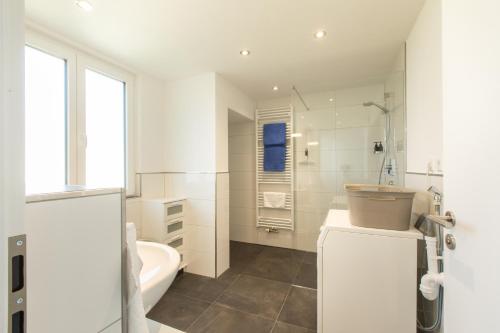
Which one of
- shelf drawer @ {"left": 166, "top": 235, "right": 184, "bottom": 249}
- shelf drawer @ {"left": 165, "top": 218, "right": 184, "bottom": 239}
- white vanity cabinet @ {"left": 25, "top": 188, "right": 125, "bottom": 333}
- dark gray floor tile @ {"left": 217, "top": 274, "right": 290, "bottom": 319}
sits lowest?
dark gray floor tile @ {"left": 217, "top": 274, "right": 290, "bottom": 319}

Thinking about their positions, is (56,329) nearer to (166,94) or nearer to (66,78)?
(66,78)

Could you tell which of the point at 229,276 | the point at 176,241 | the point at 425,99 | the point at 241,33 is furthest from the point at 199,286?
the point at 425,99

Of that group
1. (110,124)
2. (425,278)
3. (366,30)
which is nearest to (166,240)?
(110,124)

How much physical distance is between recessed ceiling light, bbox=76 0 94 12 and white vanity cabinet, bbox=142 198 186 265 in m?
1.62

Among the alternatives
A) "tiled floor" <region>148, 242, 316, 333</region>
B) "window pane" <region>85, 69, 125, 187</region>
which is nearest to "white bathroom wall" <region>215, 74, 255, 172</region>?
"window pane" <region>85, 69, 125, 187</region>

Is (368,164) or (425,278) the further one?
(368,164)

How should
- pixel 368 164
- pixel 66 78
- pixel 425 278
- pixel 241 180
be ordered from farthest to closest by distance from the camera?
pixel 241 180 → pixel 368 164 → pixel 66 78 → pixel 425 278

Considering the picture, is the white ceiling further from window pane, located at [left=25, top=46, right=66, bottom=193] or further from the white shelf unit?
the white shelf unit

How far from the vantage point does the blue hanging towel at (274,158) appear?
300cm

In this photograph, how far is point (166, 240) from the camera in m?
2.17

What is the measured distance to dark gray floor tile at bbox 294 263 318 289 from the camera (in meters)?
2.23

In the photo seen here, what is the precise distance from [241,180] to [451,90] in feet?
9.34

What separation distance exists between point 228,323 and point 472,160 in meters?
1.83

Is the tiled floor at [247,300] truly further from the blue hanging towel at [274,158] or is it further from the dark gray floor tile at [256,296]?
the blue hanging towel at [274,158]
